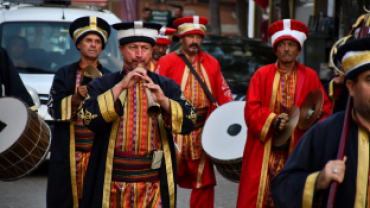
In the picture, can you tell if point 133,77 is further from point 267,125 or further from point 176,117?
point 267,125

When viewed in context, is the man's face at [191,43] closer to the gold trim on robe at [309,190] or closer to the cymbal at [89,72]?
the cymbal at [89,72]

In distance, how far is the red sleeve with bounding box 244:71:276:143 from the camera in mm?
5059

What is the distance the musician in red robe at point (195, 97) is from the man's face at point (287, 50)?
110 centimetres

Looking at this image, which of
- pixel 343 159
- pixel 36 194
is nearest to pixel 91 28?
pixel 36 194

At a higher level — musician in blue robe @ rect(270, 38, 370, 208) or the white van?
the white van

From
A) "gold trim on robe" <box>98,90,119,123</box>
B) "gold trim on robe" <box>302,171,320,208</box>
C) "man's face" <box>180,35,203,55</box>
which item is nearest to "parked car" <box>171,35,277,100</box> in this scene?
"man's face" <box>180,35,203,55</box>

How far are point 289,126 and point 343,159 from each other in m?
2.37

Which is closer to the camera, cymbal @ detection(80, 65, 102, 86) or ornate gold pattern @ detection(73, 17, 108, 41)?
cymbal @ detection(80, 65, 102, 86)

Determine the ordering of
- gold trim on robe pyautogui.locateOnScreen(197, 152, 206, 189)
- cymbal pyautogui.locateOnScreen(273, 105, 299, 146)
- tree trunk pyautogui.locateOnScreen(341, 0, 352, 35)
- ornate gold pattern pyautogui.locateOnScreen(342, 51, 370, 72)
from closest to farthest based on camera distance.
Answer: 1. ornate gold pattern pyautogui.locateOnScreen(342, 51, 370, 72)
2. cymbal pyautogui.locateOnScreen(273, 105, 299, 146)
3. gold trim on robe pyautogui.locateOnScreen(197, 152, 206, 189)
4. tree trunk pyautogui.locateOnScreen(341, 0, 352, 35)

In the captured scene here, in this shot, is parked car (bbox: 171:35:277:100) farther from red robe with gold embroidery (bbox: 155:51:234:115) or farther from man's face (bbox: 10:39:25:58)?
red robe with gold embroidery (bbox: 155:51:234:115)

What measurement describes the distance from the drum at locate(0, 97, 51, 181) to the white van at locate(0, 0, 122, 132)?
3.35 m

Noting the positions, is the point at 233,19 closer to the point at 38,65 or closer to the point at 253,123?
the point at 38,65

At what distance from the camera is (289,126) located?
16.0 ft

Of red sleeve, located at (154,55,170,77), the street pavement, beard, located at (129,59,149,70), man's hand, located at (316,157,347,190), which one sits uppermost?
beard, located at (129,59,149,70)
